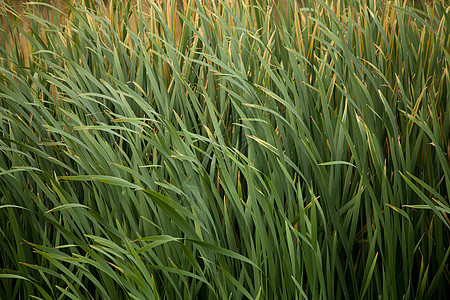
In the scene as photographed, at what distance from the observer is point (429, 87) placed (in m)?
1.18

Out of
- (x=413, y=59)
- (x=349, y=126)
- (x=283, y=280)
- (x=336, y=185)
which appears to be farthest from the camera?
(x=413, y=59)

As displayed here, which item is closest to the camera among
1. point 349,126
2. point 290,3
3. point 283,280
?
point 283,280

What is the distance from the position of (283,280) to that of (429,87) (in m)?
0.67

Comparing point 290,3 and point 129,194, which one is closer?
point 129,194

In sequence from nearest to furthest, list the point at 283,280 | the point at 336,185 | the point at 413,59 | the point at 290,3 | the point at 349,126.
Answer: the point at 283,280 < the point at 336,185 < the point at 349,126 < the point at 413,59 < the point at 290,3

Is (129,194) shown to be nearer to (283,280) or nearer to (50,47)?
(283,280)

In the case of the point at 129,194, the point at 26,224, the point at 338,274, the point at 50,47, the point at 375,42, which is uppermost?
the point at 50,47

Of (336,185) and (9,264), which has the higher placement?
(336,185)

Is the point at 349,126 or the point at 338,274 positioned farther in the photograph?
the point at 349,126

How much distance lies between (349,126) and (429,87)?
263 millimetres

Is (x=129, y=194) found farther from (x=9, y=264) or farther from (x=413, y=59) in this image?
(x=413, y=59)

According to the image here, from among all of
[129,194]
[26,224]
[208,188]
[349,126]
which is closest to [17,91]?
[26,224]

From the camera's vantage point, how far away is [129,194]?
95 cm

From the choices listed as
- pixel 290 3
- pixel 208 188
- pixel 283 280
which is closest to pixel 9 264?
pixel 208 188
